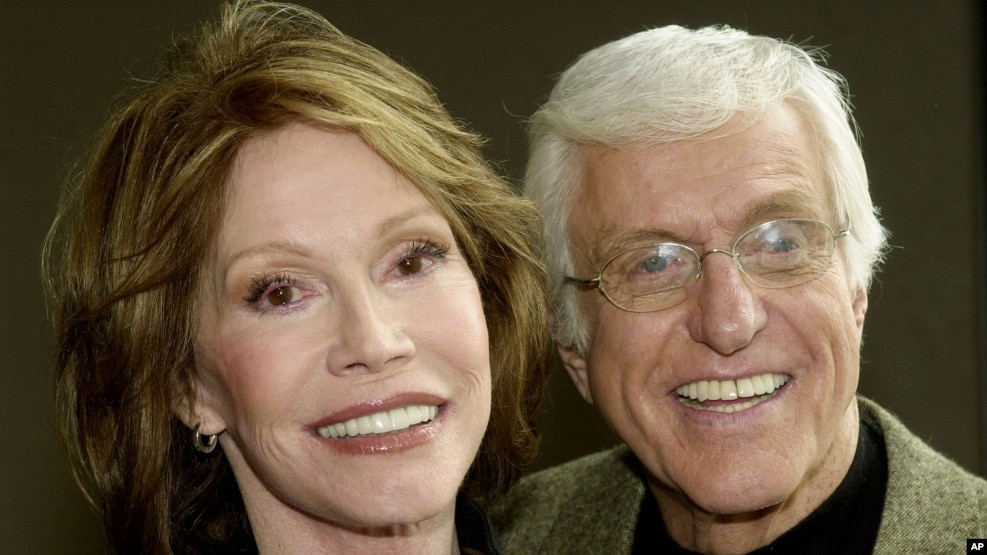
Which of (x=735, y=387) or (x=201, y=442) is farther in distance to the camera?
(x=735, y=387)

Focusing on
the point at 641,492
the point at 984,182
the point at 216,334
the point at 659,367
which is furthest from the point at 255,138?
the point at 984,182

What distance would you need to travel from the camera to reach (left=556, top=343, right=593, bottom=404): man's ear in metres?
2.79

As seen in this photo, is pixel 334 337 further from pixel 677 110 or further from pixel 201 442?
pixel 677 110

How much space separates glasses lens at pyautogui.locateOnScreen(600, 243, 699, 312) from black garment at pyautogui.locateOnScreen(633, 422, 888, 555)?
0.60 m

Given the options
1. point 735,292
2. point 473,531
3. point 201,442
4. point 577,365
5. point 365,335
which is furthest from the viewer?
point 577,365

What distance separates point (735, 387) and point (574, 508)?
0.72 m

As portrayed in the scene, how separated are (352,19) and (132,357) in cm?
254

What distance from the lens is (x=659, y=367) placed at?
8.22ft

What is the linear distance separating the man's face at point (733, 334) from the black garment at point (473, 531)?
0.47m

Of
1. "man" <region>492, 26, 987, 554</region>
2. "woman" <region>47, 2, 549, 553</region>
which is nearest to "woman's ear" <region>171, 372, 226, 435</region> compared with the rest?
"woman" <region>47, 2, 549, 553</region>

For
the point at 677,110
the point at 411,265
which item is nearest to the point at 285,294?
the point at 411,265

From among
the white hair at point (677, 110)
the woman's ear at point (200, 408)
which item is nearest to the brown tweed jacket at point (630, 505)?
the white hair at point (677, 110)

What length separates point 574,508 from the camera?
9.75 ft

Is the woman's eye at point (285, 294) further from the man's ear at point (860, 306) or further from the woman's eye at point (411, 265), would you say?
the man's ear at point (860, 306)
